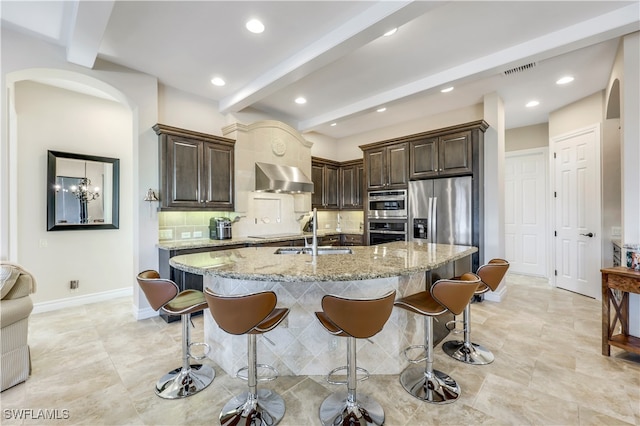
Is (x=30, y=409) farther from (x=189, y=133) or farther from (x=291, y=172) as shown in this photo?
(x=291, y=172)

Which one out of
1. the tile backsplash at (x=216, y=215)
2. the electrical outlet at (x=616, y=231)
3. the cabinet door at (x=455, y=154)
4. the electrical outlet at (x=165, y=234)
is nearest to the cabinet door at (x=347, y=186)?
the tile backsplash at (x=216, y=215)

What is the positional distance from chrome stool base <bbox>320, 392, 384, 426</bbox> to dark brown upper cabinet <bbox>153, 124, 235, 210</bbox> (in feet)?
10.1

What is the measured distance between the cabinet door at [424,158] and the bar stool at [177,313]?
3690 mm

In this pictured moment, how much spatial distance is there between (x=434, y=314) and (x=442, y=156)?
305 cm

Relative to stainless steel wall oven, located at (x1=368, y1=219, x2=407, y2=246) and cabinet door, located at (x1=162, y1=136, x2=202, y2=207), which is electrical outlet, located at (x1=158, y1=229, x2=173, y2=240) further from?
stainless steel wall oven, located at (x1=368, y1=219, x2=407, y2=246)

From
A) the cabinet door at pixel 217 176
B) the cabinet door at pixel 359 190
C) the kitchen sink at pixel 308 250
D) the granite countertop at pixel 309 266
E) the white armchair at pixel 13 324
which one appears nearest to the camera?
the granite countertop at pixel 309 266

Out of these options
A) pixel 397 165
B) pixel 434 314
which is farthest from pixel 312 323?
pixel 397 165

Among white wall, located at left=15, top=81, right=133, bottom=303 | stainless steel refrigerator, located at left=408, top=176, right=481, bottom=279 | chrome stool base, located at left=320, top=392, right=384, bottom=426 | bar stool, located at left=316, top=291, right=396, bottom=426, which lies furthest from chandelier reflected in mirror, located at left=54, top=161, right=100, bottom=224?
stainless steel refrigerator, located at left=408, top=176, right=481, bottom=279

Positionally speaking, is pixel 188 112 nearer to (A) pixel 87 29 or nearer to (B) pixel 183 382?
(A) pixel 87 29

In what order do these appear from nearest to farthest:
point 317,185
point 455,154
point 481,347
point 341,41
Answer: point 341,41 < point 481,347 < point 455,154 < point 317,185

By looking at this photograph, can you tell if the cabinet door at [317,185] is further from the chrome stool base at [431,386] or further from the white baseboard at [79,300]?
the chrome stool base at [431,386]

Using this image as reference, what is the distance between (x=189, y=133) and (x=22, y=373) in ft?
9.64

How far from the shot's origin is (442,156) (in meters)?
4.35

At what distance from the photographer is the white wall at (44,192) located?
3750 millimetres
